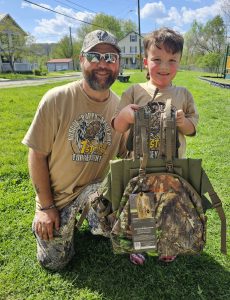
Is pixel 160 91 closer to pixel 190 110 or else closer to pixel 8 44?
pixel 190 110

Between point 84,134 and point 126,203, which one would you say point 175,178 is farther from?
point 84,134

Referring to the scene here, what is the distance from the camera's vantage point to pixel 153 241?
1982 mm

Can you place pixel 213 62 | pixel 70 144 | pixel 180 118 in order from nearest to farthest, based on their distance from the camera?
1. pixel 180 118
2. pixel 70 144
3. pixel 213 62

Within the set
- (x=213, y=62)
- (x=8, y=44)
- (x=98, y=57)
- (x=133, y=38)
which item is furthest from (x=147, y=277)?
(x=133, y=38)

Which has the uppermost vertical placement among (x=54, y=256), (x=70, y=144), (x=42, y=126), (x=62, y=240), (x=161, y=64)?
(x=161, y=64)

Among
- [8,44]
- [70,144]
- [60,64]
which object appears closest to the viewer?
[70,144]

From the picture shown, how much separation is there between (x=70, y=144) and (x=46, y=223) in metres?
0.66

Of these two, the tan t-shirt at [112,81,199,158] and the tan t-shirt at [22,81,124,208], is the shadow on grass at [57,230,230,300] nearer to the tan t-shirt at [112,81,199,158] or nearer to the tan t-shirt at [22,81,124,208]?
the tan t-shirt at [22,81,124,208]

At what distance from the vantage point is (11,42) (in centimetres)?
3769

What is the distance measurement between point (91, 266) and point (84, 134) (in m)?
1.11

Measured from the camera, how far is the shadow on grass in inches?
96.3

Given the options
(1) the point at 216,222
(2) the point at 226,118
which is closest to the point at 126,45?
(2) the point at 226,118

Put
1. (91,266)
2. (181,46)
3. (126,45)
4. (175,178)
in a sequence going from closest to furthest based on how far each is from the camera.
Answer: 1. (175,178)
2. (181,46)
3. (91,266)
4. (126,45)

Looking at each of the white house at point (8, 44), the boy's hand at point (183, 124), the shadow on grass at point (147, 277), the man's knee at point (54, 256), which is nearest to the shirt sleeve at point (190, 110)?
the boy's hand at point (183, 124)
